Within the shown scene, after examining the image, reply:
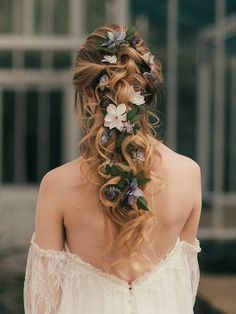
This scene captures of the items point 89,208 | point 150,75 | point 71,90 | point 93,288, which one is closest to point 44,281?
point 93,288

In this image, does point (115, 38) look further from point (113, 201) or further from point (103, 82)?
point (113, 201)

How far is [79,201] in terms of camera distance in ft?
9.15

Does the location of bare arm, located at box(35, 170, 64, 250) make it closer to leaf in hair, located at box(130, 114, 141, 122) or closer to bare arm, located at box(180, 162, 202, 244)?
leaf in hair, located at box(130, 114, 141, 122)

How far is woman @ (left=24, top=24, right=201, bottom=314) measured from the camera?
2.78m

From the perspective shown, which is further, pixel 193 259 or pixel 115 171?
pixel 193 259

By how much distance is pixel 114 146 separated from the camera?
2791 mm

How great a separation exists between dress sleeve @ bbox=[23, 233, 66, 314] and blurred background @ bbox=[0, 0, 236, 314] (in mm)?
8597

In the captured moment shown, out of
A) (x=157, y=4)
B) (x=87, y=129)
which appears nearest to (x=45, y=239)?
(x=87, y=129)

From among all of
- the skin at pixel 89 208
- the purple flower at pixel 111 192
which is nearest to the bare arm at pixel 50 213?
the skin at pixel 89 208

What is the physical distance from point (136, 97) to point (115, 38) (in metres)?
0.18

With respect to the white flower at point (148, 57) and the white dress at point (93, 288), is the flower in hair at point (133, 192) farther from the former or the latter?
the white flower at point (148, 57)

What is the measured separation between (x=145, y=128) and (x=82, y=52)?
0.26m

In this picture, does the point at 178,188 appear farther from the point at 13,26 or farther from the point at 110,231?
the point at 13,26

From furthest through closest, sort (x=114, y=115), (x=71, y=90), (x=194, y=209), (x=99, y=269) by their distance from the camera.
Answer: (x=71, y=90)
(x=194, y=209)
(x=99, y=269)
(x=114, y=115)
